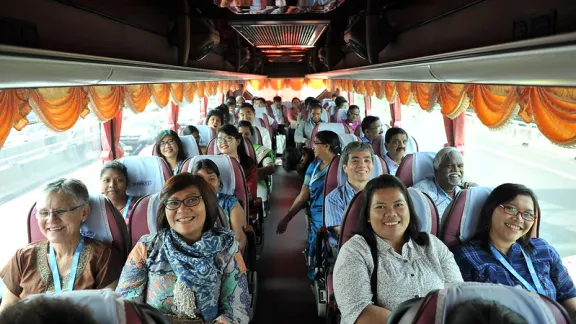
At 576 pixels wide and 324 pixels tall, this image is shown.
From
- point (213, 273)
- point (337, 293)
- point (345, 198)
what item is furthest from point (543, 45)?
point (345, 198)

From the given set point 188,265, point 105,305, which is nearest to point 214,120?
point 188,265

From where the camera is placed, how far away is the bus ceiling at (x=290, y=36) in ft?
4.47

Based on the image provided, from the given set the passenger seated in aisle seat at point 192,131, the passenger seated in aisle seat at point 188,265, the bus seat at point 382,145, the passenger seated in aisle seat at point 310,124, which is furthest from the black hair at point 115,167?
the passenger seated in aisle seat at point 310,124

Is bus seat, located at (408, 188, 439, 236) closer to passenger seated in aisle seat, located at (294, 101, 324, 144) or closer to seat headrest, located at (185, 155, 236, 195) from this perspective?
seat headrest, located at (185, 155, 236, 195)

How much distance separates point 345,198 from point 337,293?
1434 millimetres

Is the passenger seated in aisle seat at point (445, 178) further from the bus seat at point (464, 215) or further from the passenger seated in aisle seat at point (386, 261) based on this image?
the passenger seated in aisle seat at point (386, 261)

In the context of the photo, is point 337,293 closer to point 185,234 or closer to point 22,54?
point 185,234

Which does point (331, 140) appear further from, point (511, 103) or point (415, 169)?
point (511, 103)

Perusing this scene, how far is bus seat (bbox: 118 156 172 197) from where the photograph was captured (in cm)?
370

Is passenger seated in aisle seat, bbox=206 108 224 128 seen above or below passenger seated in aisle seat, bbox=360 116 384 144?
above

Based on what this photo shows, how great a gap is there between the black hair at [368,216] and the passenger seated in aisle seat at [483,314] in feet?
3.28

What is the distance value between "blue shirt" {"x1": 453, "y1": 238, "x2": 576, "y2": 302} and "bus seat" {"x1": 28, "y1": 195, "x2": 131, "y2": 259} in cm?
210

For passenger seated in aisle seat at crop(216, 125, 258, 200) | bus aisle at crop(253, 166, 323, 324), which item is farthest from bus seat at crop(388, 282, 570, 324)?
passenger seated in aisle seat at crop(216, 125, 258, 200)

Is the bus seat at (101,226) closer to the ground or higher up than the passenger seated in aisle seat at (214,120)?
closer to the ground
